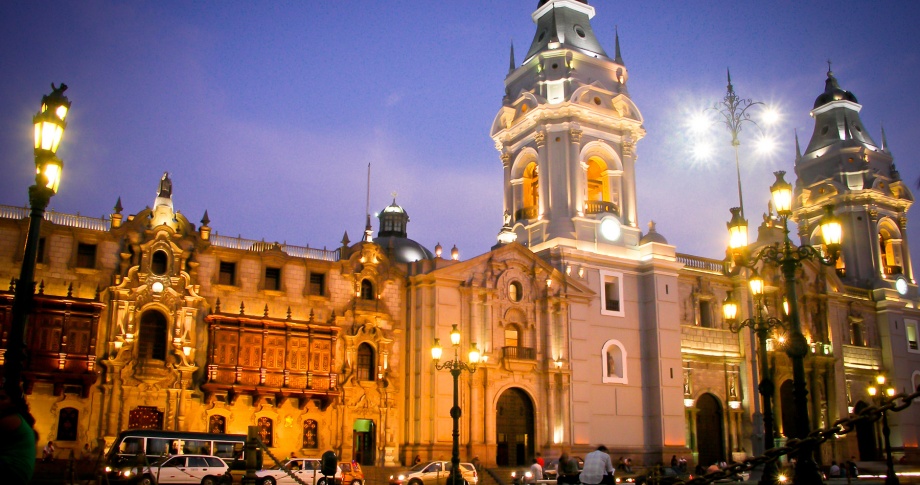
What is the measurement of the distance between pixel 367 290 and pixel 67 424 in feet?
43.9

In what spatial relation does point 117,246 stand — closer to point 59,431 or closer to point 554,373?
point 59,431

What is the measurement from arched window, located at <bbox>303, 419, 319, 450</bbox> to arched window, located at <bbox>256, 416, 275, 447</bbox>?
140 centimetres

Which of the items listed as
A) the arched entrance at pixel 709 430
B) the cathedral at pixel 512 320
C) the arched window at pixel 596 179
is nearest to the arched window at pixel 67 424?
the cathedral at pixel 512 320

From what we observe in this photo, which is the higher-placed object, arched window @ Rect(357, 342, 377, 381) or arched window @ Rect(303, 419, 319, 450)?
arched window @ Rect(357, 342, 377, 381)

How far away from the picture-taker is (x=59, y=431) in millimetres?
30672

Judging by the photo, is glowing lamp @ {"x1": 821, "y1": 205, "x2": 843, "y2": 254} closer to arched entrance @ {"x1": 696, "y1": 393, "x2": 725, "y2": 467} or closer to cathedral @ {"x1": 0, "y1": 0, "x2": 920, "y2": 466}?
cathedral @ {"x1": 0, "y1": 0, "x2": 920, "y2": 466}

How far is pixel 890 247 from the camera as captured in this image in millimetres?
58000

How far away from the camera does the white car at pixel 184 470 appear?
26.0 m

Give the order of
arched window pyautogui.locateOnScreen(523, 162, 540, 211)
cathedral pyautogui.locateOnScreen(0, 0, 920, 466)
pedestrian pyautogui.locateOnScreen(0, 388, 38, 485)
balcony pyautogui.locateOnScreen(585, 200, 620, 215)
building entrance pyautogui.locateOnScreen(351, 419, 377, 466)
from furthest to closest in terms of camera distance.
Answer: arched window pyautogui.locateOnScreen(523, 162, 540, 211)
balcony pyautogui.locateOnScreen(585, 200, 620, 215)
building entrance pyautogui.locateOnScreen(351, 419, 377, 466)
cathedral pyautogui.locateOnScreen(0, 0, 920, 466)
pedestrian pyautogui.locateOnScreen(0, 388, 38, 485)

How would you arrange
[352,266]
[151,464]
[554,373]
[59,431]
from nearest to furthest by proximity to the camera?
[151,464], [59,431], [352,266], [554,373]

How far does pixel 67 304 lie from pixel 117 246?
3152 millimetres

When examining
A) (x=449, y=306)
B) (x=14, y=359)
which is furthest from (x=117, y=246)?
(x=14, y=359)

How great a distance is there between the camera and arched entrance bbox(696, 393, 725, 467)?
45.8 m

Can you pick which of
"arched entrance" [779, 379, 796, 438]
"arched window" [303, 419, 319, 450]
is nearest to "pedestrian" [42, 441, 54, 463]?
"arched window" [303, 419, 319, 450]
